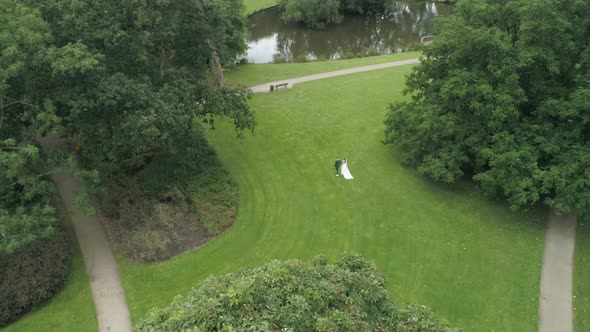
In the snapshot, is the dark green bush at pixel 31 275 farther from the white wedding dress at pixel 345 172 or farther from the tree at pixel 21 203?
the white wedding dress at pixel 345 172

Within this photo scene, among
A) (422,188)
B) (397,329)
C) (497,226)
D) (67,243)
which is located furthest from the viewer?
(422,188)

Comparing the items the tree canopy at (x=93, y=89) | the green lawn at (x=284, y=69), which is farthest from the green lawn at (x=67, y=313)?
the green lawn at (x=284, y=69)

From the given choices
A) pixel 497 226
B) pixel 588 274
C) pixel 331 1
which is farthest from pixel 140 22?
pixel 331 1

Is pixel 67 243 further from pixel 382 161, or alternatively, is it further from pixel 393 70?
pixel 393 70

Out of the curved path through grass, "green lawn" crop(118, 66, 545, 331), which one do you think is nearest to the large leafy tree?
"green lawn" crop(118, 66, 545, 331)

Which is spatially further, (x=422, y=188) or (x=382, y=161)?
(x=382, y=161)

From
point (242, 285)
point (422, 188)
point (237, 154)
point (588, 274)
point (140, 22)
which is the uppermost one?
point (140, 22)

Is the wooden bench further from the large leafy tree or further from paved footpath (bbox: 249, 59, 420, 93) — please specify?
the large leafy tree

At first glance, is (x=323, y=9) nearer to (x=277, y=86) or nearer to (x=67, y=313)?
(x=277, y=86)
